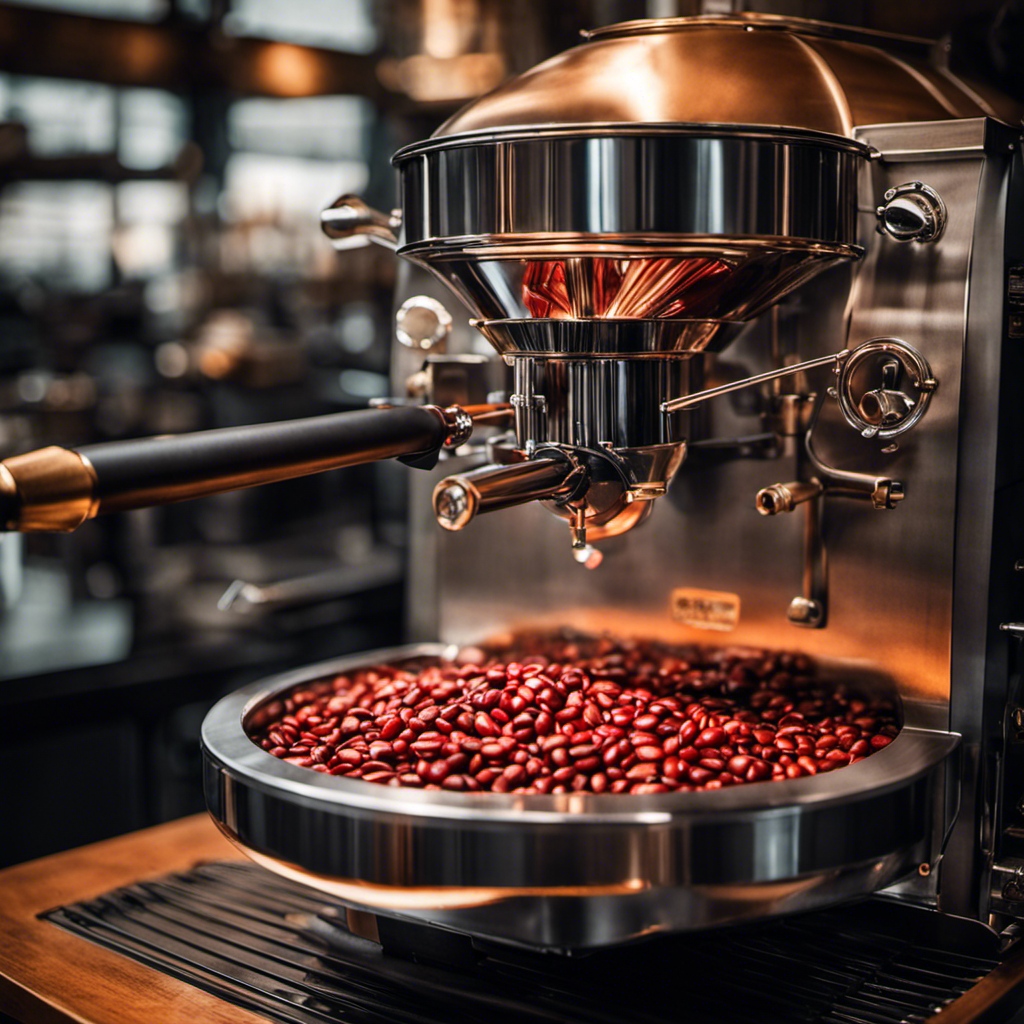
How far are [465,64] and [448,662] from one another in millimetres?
1087

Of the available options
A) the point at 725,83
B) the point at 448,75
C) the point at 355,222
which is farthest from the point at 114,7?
the point at 725,83

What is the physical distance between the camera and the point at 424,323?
3.37 feet

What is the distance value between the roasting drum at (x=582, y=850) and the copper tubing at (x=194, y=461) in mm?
188

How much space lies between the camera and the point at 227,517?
2.34 metres

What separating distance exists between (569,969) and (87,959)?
345 mm

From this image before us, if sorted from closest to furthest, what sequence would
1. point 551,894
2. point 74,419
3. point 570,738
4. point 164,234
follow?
1. point 551,894
2. point 570,738
3. point 74,419
4. point 164,234

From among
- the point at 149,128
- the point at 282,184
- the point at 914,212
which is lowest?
the point at 914,212

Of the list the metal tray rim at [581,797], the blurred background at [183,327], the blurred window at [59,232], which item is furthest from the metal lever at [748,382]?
the blurred window at [59,232]

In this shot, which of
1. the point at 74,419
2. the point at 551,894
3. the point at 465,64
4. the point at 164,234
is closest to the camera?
the point at 551,894

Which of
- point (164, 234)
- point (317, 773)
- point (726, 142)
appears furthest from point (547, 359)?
point (164, 234)

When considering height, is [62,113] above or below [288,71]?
below

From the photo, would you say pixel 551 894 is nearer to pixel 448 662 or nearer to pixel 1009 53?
pixel 448 662

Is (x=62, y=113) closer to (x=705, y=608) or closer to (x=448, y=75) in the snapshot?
(x=448, y=75)

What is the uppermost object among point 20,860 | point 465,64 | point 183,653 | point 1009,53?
point 465,64
